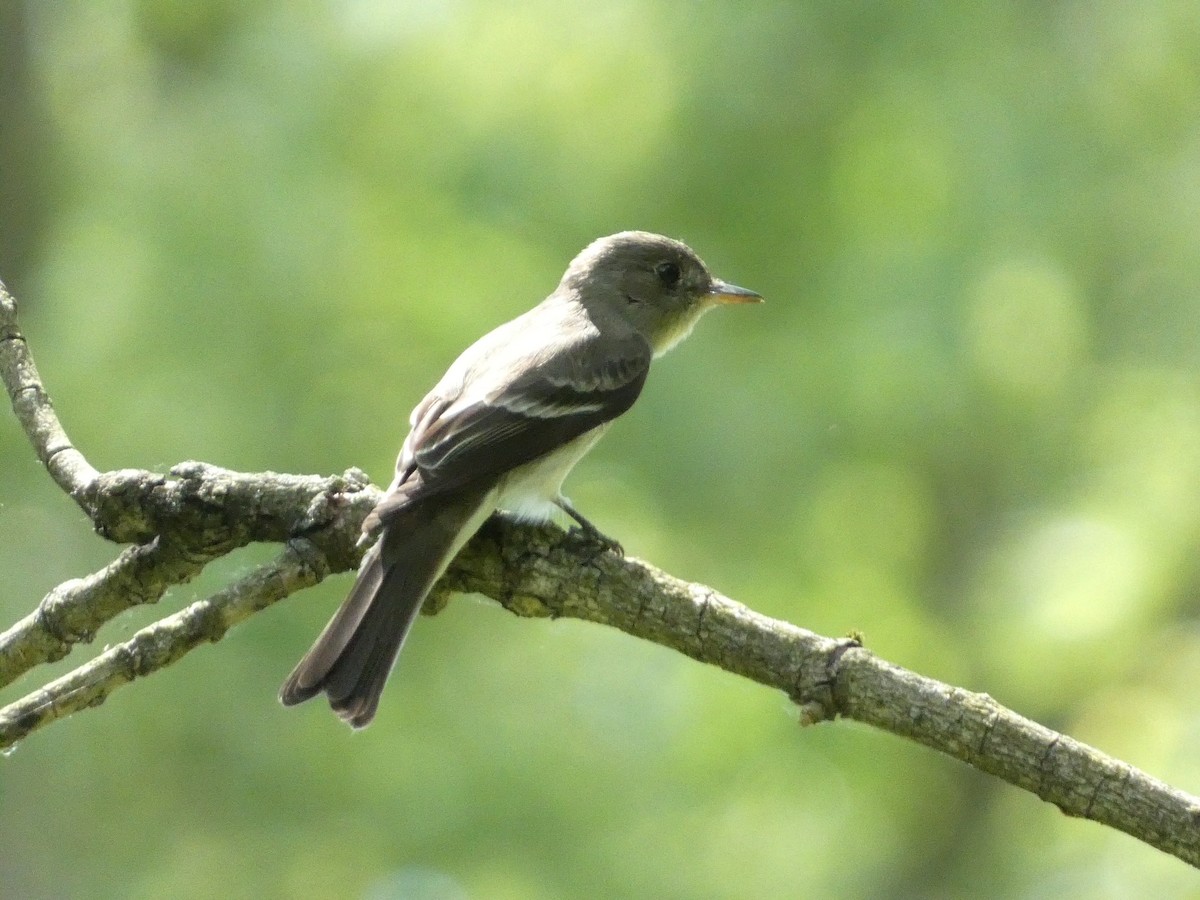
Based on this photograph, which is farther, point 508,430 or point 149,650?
point 508,430

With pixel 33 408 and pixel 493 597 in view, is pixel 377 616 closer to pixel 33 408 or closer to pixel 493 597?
pixel 493 597

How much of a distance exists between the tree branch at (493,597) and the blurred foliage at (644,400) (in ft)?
10.8

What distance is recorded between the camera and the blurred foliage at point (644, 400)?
7.01 m

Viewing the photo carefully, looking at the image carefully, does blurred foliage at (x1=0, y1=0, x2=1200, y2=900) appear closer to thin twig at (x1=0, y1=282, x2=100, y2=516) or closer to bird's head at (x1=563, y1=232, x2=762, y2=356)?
bird's head at (x1=563, y1=232, x2=762, y2=356)

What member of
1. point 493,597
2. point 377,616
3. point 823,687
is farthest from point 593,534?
point 823,687

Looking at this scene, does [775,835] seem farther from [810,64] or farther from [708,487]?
[810,64]

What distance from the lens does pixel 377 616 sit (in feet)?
12.4

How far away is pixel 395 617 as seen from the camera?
3.76 m

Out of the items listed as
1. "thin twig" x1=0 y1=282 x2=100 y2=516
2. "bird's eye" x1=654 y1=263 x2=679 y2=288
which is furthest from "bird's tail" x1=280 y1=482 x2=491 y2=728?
"bird's eye" x1=654 y1=263 x2=679 y2=288

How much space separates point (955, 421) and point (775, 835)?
8.64 feet

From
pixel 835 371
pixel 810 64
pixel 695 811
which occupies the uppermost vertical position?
pixel 810 64

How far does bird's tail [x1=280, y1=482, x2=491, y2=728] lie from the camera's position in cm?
369

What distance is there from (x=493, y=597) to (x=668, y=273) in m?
2.31

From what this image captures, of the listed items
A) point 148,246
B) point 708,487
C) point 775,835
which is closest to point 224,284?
point 148,246
